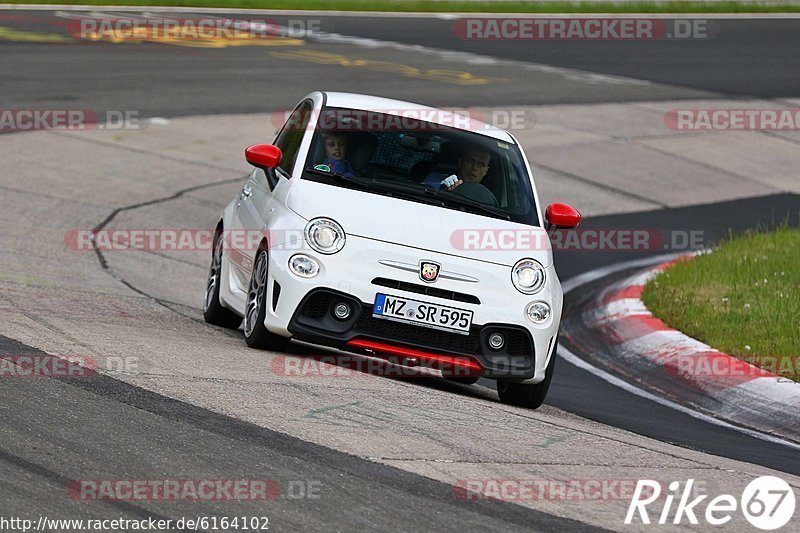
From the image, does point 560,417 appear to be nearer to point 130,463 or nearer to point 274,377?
point 274,377

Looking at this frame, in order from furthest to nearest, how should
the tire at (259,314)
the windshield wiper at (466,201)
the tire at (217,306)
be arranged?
the tire at (217,306)
the windshield wiper at (466,201)
the tire at (259,314)

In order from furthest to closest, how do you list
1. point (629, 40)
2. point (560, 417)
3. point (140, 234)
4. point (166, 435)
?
point (629, 40), point (140, 234), point (560, 417), point (166, 435)

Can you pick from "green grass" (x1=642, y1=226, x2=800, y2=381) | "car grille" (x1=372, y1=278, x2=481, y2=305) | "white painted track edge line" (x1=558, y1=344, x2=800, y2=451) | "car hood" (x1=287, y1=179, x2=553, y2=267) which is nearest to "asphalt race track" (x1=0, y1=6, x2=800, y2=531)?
"white painted track edge line" (x1=558, y1=344, x2=800, y2=451)

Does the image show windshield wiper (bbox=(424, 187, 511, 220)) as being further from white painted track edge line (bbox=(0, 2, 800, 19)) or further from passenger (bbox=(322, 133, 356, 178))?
white painted track edge line (bbox=(0, 2, 800, 19))

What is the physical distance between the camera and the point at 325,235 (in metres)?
7.98

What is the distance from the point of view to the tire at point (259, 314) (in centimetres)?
816

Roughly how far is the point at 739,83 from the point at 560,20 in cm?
669

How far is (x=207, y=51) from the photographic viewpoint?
23500 millimetres

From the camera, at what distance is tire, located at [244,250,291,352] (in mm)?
8156

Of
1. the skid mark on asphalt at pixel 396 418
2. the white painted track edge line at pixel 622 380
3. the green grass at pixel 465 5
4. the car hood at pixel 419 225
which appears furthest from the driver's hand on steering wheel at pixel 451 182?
the green grass at pixel 465 5

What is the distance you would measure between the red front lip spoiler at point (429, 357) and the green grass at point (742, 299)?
236 cm

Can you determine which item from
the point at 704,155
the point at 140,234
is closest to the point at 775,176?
the point at 704,155

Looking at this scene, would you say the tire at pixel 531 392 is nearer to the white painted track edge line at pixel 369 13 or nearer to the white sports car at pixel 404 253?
the white sports car at pixel 404 253

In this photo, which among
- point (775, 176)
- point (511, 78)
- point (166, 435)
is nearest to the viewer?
point (166, 435)
